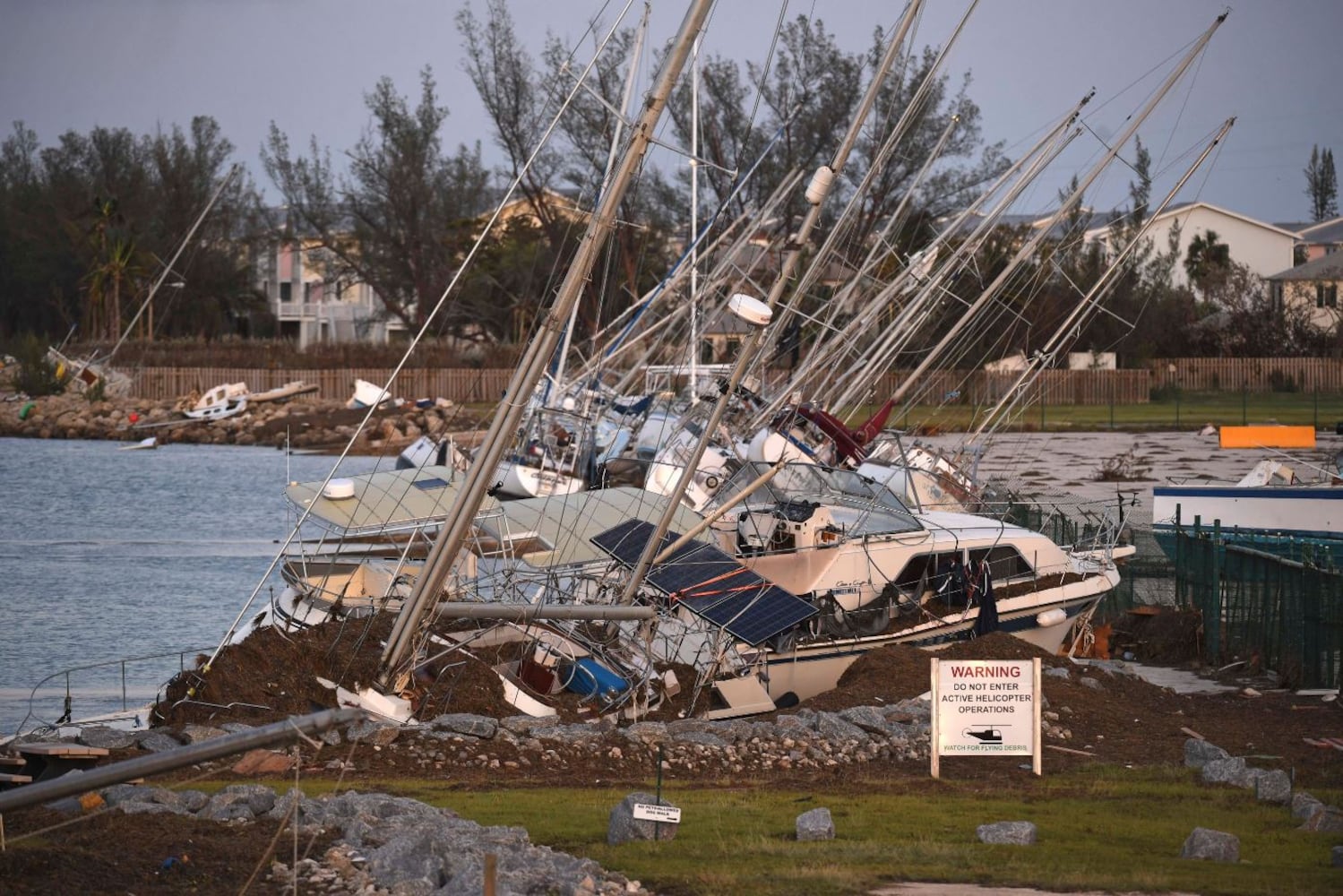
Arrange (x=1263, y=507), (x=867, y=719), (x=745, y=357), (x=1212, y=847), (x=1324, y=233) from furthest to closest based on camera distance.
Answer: (x=1324, y=233) → (x=1263, y=507) → (x=745, y=357) → (x=867, y=719) → (x=1212, y=847)

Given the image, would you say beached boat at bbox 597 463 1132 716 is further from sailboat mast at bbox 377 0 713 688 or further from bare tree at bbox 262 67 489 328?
bare tree at bbox 262 67 489 328

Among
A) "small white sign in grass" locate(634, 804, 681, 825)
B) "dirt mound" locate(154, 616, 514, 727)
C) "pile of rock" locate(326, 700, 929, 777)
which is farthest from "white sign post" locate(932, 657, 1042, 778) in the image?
"dirt mound" locate(154, 616, 514, 727)

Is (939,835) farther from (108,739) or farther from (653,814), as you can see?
(108,739)

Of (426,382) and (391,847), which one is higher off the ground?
(426,382)

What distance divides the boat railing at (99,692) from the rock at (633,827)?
9.26 meters

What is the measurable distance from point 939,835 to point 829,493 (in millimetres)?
12390

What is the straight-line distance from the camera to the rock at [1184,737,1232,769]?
14886mm

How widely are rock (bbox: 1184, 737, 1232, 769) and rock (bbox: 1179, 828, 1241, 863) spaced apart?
344 cm

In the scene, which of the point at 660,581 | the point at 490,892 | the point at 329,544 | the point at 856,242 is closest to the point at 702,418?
the point at 329,544

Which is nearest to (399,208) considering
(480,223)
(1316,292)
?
(480,223)

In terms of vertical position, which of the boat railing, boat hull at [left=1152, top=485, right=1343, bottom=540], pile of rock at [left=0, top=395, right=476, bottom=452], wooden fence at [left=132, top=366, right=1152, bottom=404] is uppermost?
wooden fence at [left=132, top=366, right=1152, bottom=404]

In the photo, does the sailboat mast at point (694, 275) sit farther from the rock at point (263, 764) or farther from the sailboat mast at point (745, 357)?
the rock at point (263, 764)

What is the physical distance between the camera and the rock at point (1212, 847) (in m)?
11.2

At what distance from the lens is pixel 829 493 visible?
24250 millimetres
